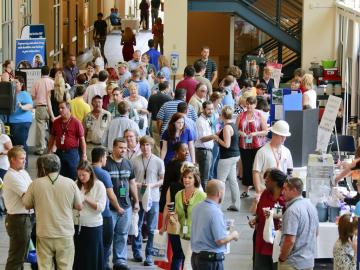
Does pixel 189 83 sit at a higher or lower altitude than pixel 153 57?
lower

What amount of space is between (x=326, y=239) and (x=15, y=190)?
3.40 meters

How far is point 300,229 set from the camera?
9.85 m

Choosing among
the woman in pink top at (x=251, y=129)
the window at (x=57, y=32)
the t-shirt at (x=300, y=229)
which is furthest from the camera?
the window at (x=57, y=32)

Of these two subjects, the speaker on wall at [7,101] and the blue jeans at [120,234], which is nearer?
the blue jeans at [120,234]

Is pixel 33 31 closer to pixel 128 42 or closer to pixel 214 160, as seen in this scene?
pixel 128 42

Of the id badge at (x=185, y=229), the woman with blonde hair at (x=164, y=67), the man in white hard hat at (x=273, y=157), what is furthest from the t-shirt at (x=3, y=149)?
the woman with blonde hair at (x=164, y=67)

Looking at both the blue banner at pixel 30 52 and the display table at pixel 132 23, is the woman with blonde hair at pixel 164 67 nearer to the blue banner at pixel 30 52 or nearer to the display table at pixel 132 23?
the blue banner at pixel 30 52

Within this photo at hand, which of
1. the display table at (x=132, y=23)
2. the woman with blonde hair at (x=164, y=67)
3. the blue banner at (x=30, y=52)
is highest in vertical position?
the display table at (x=132, y=23)

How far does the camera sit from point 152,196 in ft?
40.0

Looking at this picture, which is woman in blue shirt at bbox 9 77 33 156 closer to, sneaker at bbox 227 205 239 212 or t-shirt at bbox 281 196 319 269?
sneaker at bbox 227 205 239 212

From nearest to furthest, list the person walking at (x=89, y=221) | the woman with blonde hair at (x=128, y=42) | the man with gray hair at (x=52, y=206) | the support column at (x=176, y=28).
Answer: the man with gray hair at (x=52, y=206) → the person walking at (x=89, y=221) → the support column at (x=176, y=28) → the woman with blonde hair at (x=128, y=42)

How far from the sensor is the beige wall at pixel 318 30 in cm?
2667

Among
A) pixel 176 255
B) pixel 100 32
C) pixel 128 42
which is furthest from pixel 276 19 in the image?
pixel 176 255

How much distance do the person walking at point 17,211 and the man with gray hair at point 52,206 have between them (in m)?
0.48
